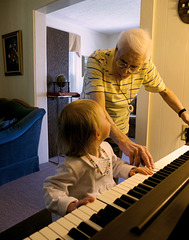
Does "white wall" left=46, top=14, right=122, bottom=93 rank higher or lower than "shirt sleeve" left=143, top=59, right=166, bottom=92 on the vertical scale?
higher

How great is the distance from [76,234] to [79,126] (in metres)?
0.45

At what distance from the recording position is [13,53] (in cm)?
348

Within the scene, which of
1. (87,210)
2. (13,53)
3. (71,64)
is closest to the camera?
(87,210)

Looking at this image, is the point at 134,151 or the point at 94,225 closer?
the point at 94,225

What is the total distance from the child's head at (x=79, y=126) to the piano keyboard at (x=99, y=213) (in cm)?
25

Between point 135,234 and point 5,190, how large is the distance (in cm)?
261

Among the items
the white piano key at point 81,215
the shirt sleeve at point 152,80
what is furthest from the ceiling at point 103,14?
the white piano key at point 81,215

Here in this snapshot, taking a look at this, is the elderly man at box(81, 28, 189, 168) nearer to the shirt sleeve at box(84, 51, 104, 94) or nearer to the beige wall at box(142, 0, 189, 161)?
the shirt sleeve at box(84, 51, 104, 94)

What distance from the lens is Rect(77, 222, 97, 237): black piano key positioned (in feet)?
1.63

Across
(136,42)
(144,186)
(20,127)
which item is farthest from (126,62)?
(20,127)

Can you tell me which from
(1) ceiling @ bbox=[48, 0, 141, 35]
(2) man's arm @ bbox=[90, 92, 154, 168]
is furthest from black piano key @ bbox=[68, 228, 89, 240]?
(1) ceiling @ bbox=[48, 0, 141, 35]

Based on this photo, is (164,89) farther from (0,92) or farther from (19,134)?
(0,92)

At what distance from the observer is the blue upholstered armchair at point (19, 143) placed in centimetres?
264

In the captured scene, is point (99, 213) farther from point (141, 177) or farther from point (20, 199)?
point (20, 199)
